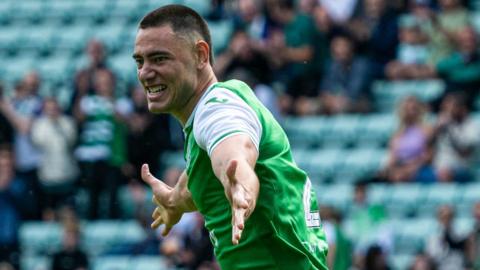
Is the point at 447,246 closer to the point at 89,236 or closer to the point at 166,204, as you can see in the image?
the point at 89,236

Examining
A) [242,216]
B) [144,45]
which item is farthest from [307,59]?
Answer: [242,216]

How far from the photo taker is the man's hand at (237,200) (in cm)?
482

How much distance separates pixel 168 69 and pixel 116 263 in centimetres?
969

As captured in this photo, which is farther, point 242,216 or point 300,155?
point 300,155

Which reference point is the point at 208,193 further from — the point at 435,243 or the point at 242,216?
the point at 435,243

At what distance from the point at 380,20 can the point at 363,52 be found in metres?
0.41

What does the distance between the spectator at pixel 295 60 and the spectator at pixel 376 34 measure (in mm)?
522

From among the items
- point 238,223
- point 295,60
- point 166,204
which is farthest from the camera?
point 295,60

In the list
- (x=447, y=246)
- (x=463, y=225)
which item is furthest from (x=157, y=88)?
(x=463, y=225)

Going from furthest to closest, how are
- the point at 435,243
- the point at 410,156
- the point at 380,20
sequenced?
the point at 380,20 → the point at 410,156 → the point at 435,243

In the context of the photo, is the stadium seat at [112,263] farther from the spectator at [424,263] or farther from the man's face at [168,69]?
the man's face at [168,69]

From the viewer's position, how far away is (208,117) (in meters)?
5.36

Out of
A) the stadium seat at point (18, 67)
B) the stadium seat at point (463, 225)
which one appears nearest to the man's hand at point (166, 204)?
the stadium seat at point (463, 225)

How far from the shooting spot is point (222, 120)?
525cm
